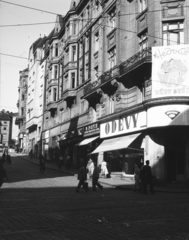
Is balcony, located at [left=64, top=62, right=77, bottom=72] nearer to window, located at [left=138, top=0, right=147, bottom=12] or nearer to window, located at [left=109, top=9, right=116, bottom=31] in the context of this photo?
window, located at [left=109, top=9, right=116, bottom=31]

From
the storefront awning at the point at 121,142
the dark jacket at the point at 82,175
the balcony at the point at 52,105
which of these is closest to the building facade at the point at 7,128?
the balcony at the point at 52,105

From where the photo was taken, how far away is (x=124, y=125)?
27656mm

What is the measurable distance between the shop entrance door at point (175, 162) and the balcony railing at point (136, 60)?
6475 mm

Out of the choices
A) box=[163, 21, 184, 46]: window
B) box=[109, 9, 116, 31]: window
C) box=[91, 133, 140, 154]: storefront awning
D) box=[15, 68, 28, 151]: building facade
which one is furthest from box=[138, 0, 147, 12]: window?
box=[15, 68, 28, 151]: building facade

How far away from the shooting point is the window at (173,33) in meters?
23.7

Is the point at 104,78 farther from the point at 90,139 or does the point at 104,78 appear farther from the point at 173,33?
the point at 173,33

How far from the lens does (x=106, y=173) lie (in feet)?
93.9

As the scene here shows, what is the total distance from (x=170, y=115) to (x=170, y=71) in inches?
122

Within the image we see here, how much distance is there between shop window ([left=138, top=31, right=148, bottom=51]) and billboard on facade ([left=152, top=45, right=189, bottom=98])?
2564 mm

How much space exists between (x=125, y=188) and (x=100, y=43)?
18632mm

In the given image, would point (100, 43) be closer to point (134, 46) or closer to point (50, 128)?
point (134, 46)

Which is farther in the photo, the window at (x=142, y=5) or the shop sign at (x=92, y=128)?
the shop sign at (x=92, y=128)

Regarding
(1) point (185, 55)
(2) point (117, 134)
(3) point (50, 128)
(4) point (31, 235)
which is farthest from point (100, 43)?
(4) point (31, 235)

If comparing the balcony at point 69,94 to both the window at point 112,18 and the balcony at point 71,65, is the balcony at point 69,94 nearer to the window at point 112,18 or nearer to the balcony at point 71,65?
the balcony at point 71,65
